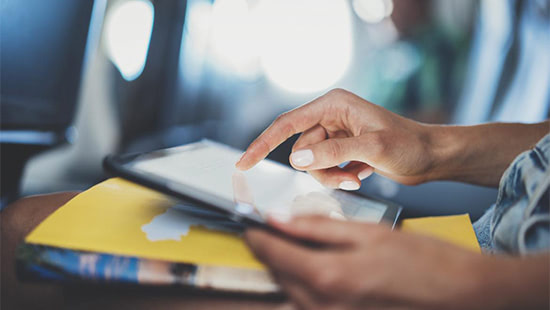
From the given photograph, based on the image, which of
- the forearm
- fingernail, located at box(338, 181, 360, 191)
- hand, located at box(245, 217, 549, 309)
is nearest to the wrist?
the forearm

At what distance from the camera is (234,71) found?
2.81 m

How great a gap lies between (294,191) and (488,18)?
114 inches

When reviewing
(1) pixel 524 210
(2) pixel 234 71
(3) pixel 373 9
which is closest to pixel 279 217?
(1) pixel 524 210

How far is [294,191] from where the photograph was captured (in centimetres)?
52

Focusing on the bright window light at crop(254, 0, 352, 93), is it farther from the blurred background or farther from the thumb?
the thumb

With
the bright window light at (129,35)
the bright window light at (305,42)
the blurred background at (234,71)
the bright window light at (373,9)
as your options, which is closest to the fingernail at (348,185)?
the blurred background at (234,71)

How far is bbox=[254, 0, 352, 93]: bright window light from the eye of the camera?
3.59 m

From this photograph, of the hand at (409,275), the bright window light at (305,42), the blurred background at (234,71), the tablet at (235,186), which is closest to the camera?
the hand at (409,275)

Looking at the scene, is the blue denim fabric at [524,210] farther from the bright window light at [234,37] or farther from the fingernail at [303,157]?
the bright window light at [234,37]

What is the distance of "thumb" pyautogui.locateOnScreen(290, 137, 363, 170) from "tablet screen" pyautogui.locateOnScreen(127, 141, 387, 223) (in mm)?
36

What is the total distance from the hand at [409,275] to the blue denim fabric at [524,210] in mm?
88

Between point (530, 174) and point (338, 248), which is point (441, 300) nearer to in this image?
point (338, 248)

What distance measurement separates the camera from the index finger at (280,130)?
553 mm

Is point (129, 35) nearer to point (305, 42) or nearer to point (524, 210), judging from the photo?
point (524, 210)
